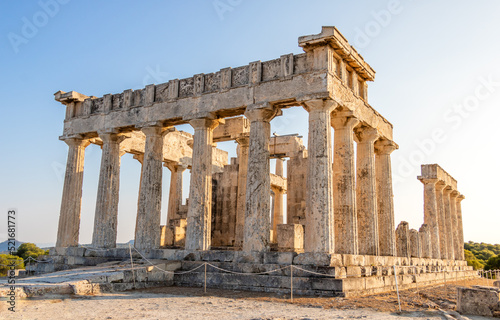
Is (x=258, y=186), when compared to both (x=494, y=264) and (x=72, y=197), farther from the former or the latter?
(x=494, y=264)

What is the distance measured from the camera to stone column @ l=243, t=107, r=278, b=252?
651 inches

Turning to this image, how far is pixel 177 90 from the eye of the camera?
2028 cm

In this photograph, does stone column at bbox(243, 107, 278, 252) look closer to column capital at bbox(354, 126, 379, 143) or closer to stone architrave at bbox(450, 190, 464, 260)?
column capital at bbox(354, 126, 379, 143)

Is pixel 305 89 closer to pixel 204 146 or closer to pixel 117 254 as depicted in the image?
pixel 204 146

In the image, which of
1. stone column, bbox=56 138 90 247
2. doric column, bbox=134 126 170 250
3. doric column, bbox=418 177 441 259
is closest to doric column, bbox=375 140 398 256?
doric column, bbox=418 177 441 259

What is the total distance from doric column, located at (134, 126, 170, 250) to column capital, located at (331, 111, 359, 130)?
310 inches

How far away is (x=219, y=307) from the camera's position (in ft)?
37.3

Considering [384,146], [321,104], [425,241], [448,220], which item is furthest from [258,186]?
[448,220]

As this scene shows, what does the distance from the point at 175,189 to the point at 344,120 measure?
45.1 feet

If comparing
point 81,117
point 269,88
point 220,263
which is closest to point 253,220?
point 220,263

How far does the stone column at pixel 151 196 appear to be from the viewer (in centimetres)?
1984

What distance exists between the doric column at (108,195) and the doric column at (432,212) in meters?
18.7

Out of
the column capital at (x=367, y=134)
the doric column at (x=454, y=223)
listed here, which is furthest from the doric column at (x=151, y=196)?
the doric column at (x=454, y=223)

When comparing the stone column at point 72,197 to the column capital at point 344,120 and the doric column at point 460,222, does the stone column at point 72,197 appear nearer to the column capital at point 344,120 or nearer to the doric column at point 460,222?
the column capital at point 344,120
